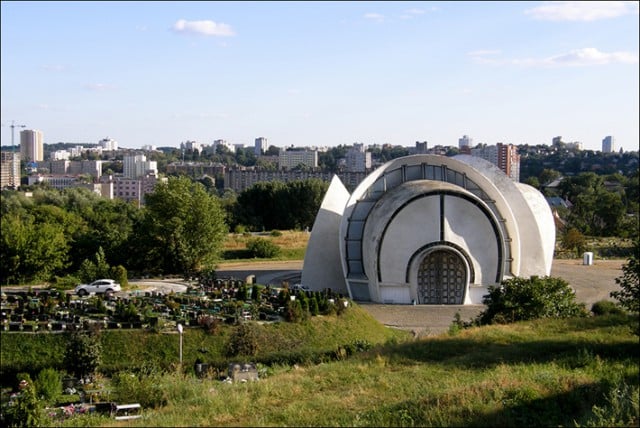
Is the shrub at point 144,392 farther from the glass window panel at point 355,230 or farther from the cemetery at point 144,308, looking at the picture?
the glass window panel at point 355,230

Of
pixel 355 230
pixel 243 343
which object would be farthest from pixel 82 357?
pixel 355 230

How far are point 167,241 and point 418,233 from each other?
49.9ft

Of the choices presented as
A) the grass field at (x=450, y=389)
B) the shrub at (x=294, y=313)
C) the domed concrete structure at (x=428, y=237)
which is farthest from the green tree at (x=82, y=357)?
the domed concrete structure at (x=428, y=237)

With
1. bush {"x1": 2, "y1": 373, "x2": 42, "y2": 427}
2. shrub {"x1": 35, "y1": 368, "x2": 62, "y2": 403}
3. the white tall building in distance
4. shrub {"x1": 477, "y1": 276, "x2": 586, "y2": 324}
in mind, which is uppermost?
the white tall building in distance

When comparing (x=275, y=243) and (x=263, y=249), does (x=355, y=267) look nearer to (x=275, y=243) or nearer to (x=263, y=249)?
(x=263, y=249)

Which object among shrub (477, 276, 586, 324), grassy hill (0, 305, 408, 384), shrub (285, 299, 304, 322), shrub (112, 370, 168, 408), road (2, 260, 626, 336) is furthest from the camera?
road (2, 260, 626, 336)

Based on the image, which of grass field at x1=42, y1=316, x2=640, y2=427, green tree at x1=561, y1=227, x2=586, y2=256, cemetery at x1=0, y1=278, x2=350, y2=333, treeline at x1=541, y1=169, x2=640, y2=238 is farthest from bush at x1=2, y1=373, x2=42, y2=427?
treeline at x1=541, y1=169, x2=640, y2=238

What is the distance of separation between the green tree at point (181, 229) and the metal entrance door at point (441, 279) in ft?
42.1

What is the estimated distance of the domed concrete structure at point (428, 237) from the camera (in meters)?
32.3

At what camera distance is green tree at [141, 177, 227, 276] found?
1578 inches

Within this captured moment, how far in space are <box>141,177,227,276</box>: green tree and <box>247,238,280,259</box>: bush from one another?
757cm

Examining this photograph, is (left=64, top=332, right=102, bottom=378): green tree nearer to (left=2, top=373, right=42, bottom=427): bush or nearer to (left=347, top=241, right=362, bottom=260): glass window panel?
(left=2, top=373, right=42, bottom=427): bush

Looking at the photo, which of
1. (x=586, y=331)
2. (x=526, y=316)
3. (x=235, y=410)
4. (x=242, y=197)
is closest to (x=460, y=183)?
(x=526, y=316)

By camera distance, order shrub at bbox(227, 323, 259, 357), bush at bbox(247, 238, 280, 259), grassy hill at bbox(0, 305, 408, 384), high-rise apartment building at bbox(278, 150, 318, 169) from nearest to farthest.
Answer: grassy hill at bbox(0, 305, 408, 384) < shrub at bbox(227, 323, 259, 357) < bush at bbox(247, 238, 280, 259) < high-rise apartment building at bbox(278, 150, 318, 169)
